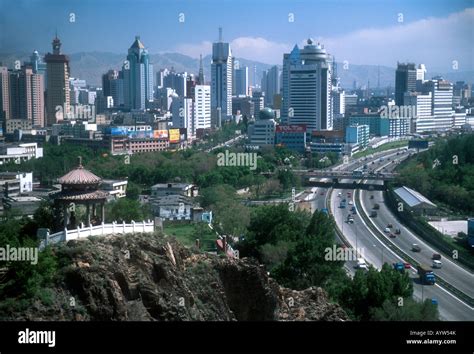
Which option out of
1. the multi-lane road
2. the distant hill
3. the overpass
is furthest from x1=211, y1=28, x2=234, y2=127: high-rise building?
the multi-lane road

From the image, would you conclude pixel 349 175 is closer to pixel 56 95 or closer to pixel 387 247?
pixel 387 247

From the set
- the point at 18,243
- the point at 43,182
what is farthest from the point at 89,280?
the point at 43,182

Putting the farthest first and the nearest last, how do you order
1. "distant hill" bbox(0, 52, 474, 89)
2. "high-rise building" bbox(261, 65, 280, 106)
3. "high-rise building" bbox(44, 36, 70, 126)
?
1. "high-rise building" bbox(261, 65, 280, 106)
2. "high-rise building" bbox(44, 36, 70, 126)
3. "distant hill" bbox(0, 52, 474, 89)

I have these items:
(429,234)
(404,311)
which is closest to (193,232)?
(404,311)

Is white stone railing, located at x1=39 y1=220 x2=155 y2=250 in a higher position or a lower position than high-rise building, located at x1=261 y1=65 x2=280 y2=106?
lower

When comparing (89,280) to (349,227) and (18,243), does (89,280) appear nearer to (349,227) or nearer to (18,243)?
(18,243)

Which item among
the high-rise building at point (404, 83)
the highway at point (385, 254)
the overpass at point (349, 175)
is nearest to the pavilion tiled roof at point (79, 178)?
the highway at point (385, 254)

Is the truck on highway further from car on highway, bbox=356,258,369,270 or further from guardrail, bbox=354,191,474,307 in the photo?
car on highway, bbox=356,258,369,270
